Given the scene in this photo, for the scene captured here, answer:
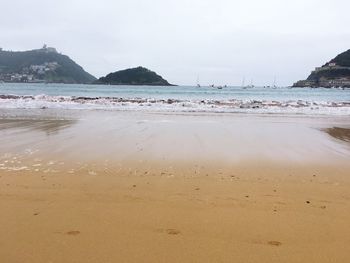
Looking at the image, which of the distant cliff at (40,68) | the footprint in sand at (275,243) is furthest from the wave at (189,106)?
the distant cliff at (40,68)

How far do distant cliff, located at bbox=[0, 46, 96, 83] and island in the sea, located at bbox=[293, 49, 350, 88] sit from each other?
4035 inches

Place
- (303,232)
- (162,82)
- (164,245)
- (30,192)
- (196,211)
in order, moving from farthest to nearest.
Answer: (162,82) < (30,192) < (196,211) < (303,232) < (164,245)

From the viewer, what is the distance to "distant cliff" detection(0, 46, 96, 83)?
16838 cm

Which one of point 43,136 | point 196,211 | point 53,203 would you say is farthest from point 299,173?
point 43,136

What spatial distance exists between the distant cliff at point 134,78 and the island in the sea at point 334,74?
61.0 meters

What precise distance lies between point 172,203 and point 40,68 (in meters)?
181

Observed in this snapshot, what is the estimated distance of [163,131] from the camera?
12.1 metres

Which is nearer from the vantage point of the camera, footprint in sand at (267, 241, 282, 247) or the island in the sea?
footprint in sand at (267, 241, 282, 247)

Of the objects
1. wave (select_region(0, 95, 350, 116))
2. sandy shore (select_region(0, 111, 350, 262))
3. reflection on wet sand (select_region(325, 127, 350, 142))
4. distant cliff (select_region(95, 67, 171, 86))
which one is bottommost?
wave (select_region(0, 95, 350, 116))

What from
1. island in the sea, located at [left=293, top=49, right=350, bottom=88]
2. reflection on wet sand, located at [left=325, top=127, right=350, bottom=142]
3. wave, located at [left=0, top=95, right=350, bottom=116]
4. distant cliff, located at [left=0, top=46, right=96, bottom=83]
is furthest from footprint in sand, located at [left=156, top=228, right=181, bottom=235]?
distant cliff, located at [left=0, top=46, right=96, bottom=83]

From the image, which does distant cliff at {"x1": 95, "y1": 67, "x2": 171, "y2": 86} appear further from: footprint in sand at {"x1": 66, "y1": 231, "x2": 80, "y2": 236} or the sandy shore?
footprint in sand at {"x1": 66, "y1": 231, "x2": 80, "y2": 236}

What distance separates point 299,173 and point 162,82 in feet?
522

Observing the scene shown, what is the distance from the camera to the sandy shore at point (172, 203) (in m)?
3.53

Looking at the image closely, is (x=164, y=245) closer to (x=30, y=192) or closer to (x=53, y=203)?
(x=53, y=203)
